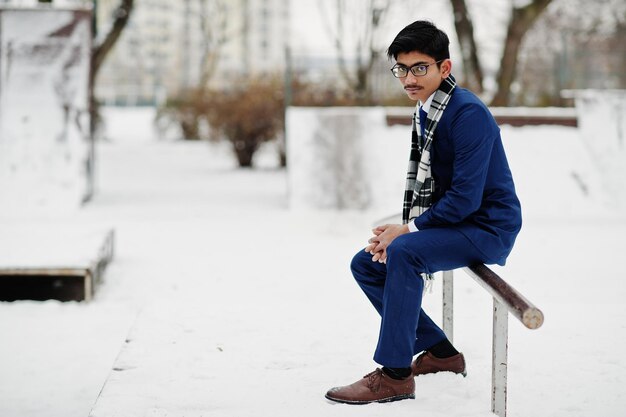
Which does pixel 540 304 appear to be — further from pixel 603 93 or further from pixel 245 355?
pixel 603 93

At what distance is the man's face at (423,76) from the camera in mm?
3529

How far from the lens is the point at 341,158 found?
11883mm

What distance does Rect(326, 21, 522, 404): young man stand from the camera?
3.42m

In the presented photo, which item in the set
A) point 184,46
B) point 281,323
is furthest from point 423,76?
point 184,46

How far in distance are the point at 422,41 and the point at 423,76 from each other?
145 mm

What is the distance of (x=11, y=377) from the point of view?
4.75 meters

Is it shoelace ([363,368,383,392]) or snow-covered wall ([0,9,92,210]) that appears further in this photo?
snow-covered wall ([0,9,92,210])

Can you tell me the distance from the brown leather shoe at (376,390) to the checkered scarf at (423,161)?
705 mm

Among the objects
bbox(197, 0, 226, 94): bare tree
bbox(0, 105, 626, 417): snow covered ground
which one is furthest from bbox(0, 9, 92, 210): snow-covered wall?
bbox(197, 0, 226, 94): bare tree

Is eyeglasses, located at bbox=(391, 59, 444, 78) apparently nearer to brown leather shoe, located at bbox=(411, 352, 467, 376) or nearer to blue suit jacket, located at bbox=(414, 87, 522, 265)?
blue suit jacket, located at bbox=(414, 87, 522, 265)

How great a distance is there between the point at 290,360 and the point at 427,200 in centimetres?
123

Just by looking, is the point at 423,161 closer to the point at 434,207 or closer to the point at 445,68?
the point at 434,207

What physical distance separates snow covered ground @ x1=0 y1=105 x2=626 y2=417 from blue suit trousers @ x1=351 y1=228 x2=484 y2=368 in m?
0.27

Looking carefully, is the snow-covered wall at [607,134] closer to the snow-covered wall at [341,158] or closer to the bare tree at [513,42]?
the snow-covered wall at [341,158]
